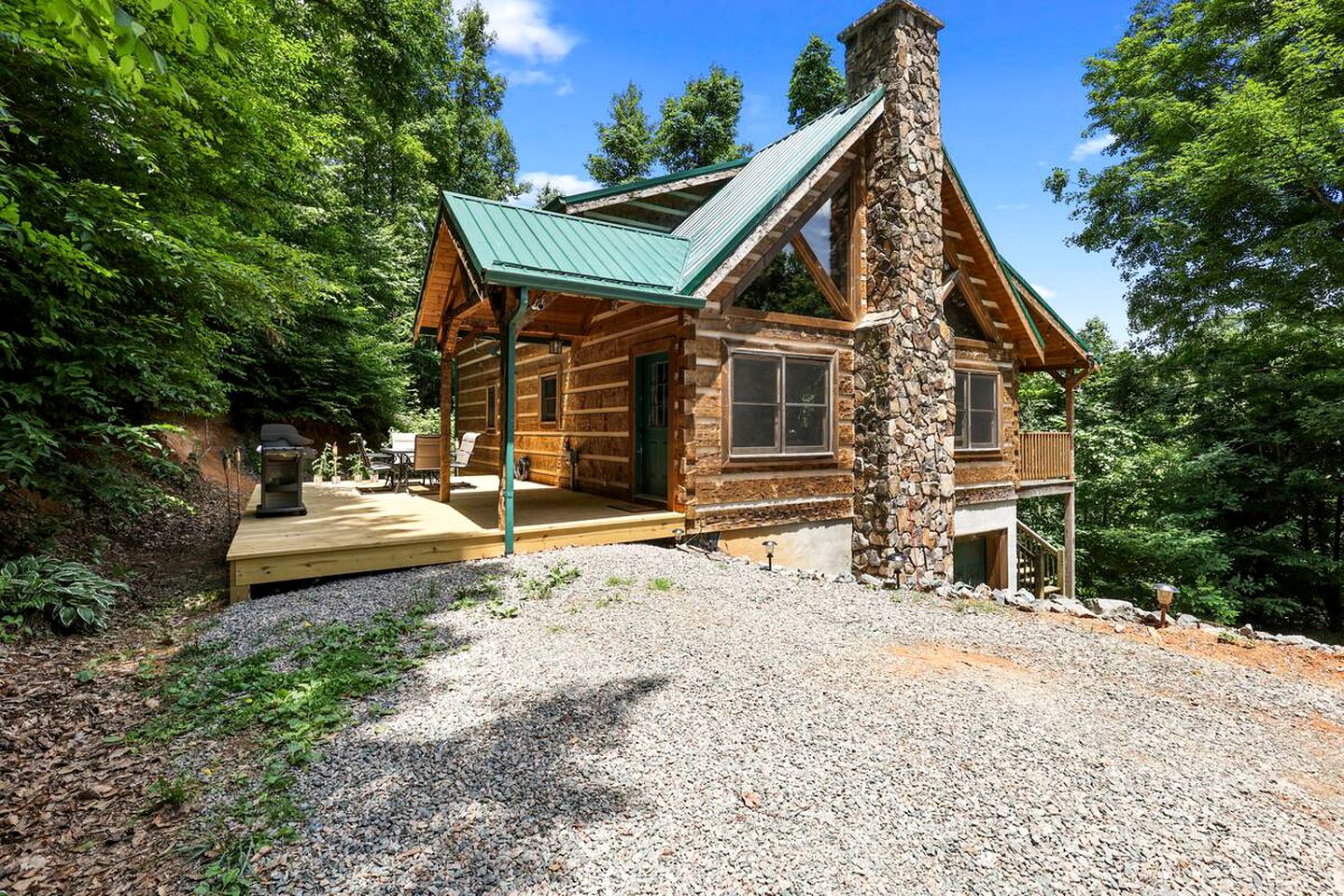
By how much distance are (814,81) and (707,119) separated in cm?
481

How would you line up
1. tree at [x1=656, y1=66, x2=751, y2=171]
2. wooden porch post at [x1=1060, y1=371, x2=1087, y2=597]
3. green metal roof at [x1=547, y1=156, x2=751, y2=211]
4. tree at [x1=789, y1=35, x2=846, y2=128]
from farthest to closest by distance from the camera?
1. tree at [x1=656, y1=66, x2=751, y2=171]
2. tree at [x1=789, y1=35, x2=846, y2=128]
3. wooden porch post at [x1=1060, y1=371, x2=1087, y2=597]
4. green metal roof at [x1=547, y1=156, x2=751, y2=211]

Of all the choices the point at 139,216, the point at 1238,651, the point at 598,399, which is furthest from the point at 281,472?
the point at 1238,651

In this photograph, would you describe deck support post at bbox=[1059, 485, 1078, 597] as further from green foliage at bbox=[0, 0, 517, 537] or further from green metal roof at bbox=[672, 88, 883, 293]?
green foliage at bbox=[0, 0, 517, 537]

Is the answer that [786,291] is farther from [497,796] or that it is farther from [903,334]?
[497,796]

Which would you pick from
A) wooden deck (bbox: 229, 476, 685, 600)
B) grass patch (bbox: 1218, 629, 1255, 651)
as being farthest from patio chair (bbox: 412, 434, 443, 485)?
grass patch (bbox: 1218, 629, 1255, 651)

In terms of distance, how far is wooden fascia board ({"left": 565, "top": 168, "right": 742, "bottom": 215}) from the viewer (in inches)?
368

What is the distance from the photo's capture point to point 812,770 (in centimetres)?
305

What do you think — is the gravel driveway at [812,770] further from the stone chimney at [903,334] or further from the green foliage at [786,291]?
the green foliage at [786,291]

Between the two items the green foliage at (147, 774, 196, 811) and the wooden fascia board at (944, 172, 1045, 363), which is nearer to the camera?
the green foliage at (147, 774, 196, 811)

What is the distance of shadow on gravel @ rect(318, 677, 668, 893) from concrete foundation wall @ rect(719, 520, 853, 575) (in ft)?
16.0

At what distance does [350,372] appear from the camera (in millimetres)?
16109

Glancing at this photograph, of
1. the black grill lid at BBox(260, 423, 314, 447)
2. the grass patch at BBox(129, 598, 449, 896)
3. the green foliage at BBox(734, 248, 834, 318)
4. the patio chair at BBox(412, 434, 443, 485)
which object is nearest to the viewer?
the grass patch at BBox(129, 598, 449, 896)

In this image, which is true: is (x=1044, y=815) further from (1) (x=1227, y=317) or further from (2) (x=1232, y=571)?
(1) (x=1227, y=317)

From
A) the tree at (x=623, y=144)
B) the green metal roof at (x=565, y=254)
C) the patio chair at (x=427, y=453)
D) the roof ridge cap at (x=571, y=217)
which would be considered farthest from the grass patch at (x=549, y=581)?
the tree at (x=623, y=144)
